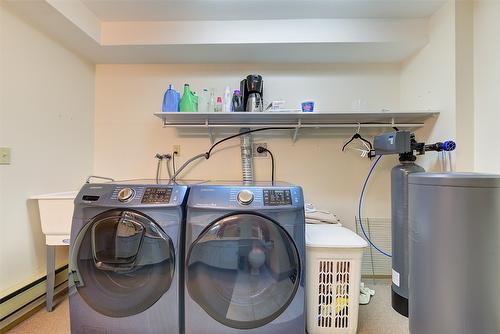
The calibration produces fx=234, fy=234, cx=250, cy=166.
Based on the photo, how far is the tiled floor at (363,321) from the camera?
1.45 metres

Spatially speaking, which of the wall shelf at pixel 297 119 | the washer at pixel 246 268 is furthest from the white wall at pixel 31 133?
the washer at pixel 246 268

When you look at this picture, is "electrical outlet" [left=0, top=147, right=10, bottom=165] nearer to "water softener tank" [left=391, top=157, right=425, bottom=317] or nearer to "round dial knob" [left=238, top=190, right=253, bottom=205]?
"round dial knob" [left=238, top=190, right=253, bottom=205]

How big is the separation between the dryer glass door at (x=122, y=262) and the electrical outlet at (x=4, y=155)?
0.78 meters

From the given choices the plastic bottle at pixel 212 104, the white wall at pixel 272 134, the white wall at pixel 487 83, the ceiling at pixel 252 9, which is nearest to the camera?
the white wall at pixel 487 83

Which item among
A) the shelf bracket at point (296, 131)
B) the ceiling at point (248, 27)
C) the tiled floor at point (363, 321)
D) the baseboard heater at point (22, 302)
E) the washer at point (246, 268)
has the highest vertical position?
the ceiling at point (248, 27)

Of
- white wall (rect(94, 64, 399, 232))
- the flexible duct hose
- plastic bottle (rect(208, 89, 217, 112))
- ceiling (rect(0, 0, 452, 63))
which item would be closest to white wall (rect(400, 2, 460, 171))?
ceiling (rect(0, 0, 452, 63))

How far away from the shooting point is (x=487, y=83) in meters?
1.52

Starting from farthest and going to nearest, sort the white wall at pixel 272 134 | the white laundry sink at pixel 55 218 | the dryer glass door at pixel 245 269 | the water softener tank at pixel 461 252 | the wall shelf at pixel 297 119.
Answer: the white wall at pixel 272 134 < the wall shelf at pixel 297 119 < the white laundry sink at pixel 55 218 < the dryer glass door at pixel 245 269 < the water softener tank at pixel 461 252

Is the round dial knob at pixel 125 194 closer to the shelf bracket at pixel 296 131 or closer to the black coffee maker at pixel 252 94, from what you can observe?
the black coffee maker at pixel 252 94

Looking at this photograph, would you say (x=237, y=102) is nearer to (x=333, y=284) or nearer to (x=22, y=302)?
(x=333, y=284)

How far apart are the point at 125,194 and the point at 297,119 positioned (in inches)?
55.4

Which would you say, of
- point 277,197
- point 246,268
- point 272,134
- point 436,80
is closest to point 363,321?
point 246,268

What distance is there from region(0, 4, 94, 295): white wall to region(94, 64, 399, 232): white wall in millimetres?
305

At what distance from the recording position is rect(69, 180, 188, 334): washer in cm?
124
